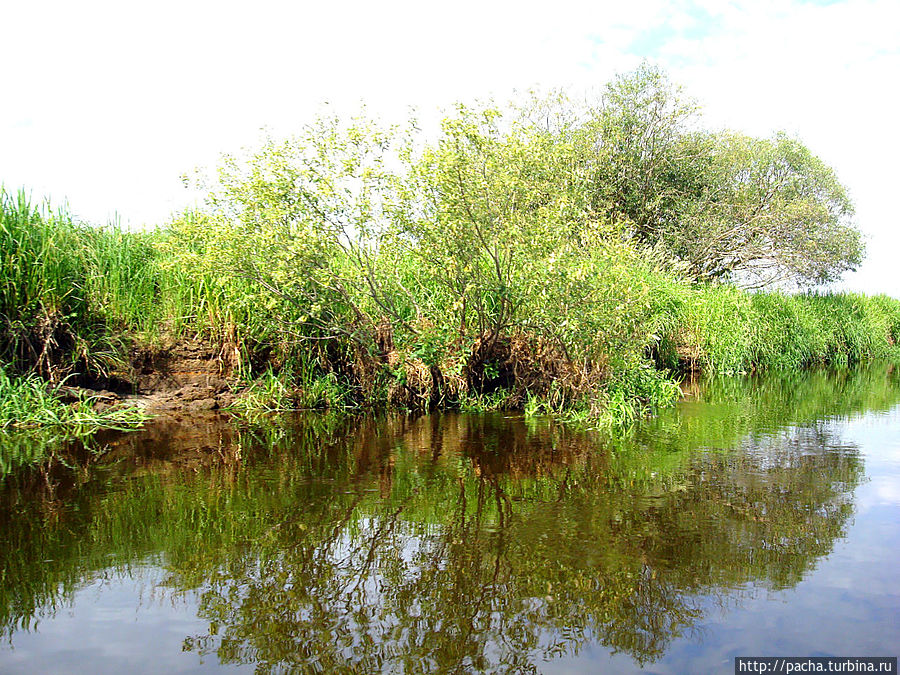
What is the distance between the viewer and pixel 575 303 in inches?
367

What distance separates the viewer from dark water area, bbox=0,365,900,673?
3.50 m

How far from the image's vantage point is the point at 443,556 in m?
4.57

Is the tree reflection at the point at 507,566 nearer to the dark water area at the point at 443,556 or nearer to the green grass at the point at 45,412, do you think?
the dark water area at the point at 443,556

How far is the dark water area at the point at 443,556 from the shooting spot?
138 inches

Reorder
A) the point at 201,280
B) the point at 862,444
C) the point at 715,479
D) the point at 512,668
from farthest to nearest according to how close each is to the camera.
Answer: the point at 201,280 < the point at 862,444 < the point at 715,479 < the point at 512,668

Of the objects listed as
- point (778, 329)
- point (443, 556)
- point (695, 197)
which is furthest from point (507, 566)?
point (695, 197)

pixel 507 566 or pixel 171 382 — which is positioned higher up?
pixel 171 382

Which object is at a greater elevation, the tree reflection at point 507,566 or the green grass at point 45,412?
the green grass at point 45,412

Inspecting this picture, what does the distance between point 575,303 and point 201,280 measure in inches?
224

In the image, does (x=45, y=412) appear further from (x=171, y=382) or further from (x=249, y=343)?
(x=249, y=343)

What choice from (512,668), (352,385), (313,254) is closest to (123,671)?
(512,668)

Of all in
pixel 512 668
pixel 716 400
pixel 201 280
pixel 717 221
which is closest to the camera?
pixel 512 668

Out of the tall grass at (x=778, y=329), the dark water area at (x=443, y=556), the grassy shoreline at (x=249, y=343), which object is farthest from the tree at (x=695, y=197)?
the dark water area at (x=443, y=556)

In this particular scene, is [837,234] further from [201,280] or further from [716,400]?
[201,280]
